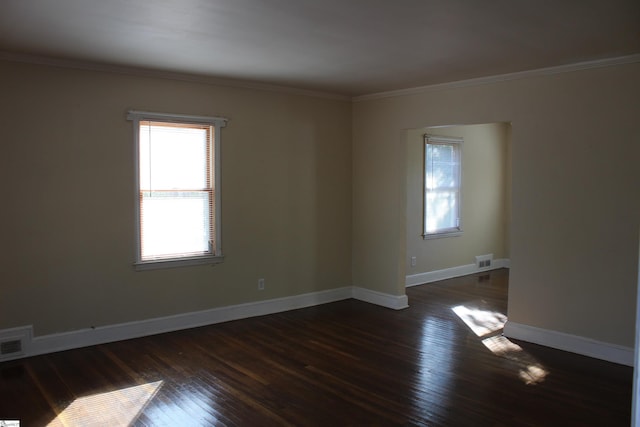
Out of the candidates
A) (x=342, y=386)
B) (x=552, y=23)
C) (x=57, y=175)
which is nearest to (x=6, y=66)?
(x=57, y=175)

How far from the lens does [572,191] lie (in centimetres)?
439

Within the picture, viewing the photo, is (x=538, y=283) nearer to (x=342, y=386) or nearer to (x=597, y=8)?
(x=342, y=386)

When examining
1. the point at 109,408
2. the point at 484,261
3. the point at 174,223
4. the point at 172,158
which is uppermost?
the point at 172,158

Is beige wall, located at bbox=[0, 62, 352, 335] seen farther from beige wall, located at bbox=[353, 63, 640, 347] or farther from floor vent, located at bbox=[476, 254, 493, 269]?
floor vent, located at bbox=[476, 254, 493, 269]

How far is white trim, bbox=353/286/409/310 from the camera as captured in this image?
19.2ft

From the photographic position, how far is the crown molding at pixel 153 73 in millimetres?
4117

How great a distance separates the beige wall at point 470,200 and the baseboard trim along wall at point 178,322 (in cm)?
111

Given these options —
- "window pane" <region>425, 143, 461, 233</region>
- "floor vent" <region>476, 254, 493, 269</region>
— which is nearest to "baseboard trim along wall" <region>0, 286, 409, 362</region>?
"window pane" <region>425, 143, 461, 233</region>

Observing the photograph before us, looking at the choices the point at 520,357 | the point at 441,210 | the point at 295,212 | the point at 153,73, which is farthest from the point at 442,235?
the point at 153,73

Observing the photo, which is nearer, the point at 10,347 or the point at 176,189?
the point at 10,347

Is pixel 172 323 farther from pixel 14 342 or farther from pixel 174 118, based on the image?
pixel 174 118

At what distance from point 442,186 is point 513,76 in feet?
9.21

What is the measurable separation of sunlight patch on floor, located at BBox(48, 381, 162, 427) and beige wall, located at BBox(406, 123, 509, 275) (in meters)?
4.20

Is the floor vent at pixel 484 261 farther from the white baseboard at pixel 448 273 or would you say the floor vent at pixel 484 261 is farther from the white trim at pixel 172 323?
the white trim at pixel 172 323
